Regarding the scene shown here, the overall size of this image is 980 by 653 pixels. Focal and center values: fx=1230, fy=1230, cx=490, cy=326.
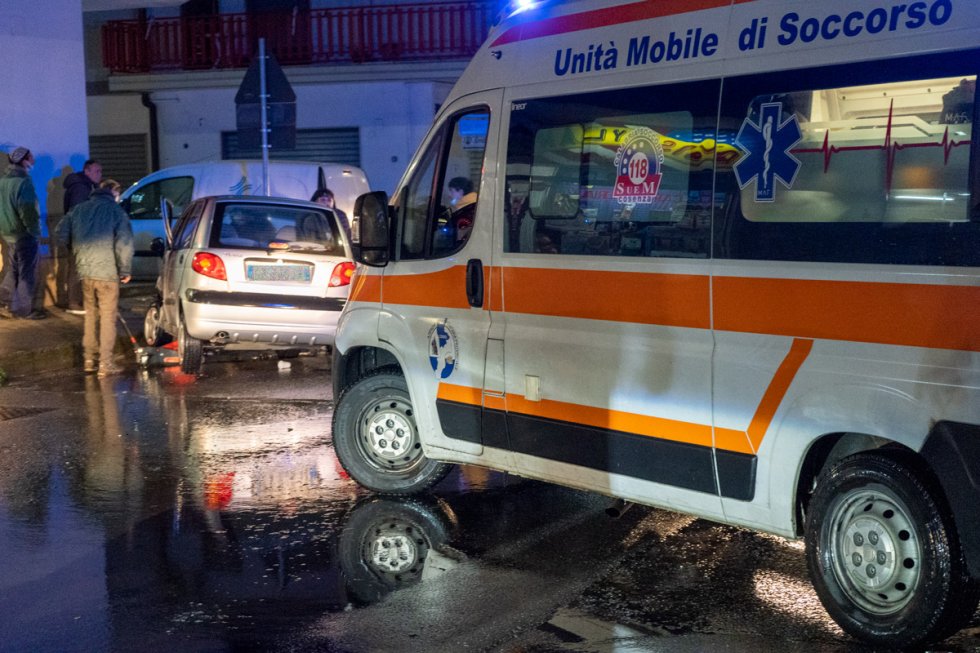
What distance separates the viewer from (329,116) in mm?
24531

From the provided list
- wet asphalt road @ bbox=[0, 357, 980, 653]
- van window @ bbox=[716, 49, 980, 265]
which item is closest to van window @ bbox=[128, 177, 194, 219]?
wet asphalt road @ bbox=[0, 357, 980, 653]

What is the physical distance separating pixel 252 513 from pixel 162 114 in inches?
786

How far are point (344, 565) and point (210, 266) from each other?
6069mm

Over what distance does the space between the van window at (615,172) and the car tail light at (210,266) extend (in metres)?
5.72

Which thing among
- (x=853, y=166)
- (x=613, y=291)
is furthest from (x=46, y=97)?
(x=853, y=166)

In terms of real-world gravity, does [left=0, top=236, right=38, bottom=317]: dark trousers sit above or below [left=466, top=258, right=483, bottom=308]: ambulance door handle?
below

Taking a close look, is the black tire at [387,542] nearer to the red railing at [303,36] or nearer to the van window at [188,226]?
the van window at [188,226]

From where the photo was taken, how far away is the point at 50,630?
4.96 m

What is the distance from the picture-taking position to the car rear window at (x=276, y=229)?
11.5 metres

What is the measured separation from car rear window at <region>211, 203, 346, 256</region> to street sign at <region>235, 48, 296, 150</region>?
10.3ft

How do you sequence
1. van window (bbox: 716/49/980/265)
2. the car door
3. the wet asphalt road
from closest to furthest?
van window (bbox: 716/49/980/265) < the wet asphalt road < the car door

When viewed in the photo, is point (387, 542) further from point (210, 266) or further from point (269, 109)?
point (269, 109)

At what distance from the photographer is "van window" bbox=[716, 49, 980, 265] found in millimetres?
4367

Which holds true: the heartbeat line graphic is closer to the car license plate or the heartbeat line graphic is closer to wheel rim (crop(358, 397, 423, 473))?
wheel rim (crop(358, 397, 423, 473))
